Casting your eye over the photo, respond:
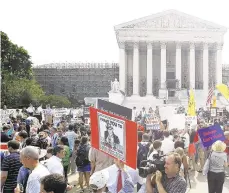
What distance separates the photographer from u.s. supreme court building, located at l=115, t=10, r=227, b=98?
59594mm

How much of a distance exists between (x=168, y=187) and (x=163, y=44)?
55.7 meters

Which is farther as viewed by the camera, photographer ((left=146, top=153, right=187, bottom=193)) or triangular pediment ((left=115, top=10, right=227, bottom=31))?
triangular pediment ((left=115, top=10, right=227, bottom=31))

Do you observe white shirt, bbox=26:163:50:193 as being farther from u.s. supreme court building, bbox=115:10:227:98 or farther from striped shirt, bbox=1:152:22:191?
u.s. supreme court building, bbox=115:10:227:98

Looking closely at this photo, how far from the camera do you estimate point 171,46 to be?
207 feet

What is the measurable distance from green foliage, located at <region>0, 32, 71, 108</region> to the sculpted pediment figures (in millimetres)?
13423

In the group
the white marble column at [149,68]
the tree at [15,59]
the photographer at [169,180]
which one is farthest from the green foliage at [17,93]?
the photographer at [169,180]

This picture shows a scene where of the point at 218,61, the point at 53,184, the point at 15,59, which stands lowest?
the point at 53,184

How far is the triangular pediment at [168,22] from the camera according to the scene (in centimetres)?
5956

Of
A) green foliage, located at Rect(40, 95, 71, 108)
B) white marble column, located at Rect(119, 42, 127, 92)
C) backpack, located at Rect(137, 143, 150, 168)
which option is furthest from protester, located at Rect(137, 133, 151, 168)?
green foliage, located at Rect(40, 95, 71, 108)

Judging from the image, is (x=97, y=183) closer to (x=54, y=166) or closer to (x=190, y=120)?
(x=54, y=166)

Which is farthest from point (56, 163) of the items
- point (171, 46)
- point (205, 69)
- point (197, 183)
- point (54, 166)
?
point (171, 46)

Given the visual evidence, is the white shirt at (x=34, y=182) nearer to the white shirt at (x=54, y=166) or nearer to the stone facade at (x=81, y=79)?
the white shirt at (x=54, y=166)

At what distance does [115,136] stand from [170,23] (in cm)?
5531

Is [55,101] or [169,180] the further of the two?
[55,101]
